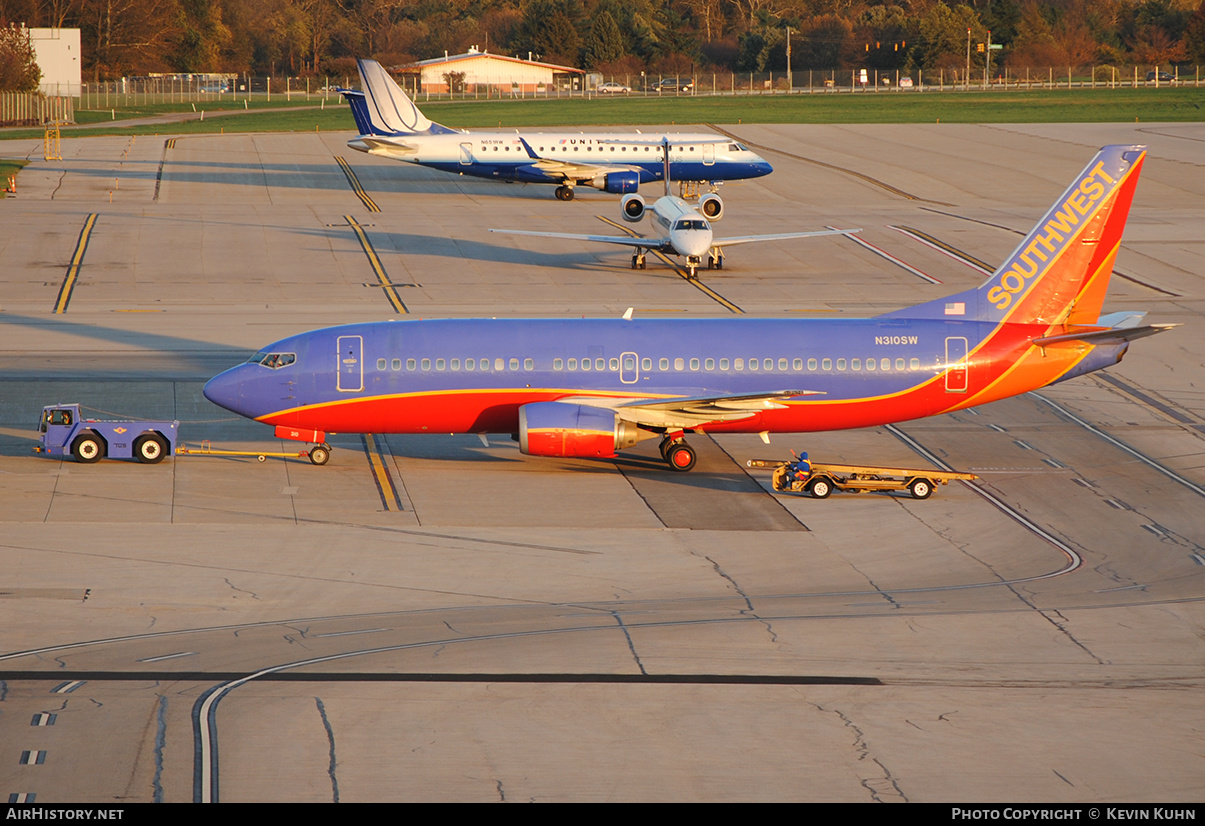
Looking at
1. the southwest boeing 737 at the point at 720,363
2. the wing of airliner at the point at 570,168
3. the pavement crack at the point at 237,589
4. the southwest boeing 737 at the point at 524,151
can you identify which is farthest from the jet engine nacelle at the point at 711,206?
the pavement crack at the point at 237,589

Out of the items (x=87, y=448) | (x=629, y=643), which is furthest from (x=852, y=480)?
(x=87, y=448)

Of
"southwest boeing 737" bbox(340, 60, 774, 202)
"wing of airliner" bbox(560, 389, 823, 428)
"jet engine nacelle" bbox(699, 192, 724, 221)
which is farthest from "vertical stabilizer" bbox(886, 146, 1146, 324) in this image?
"southwest boeing 737" bbox(340, 60, 774, 202)

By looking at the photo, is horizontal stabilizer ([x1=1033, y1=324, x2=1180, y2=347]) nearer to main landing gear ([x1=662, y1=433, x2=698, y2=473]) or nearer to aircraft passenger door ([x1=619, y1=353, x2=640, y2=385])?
main landing gear ([x1=662, y1=433, x2=698, y2=473])

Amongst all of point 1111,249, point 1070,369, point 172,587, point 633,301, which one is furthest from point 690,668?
point 633,301

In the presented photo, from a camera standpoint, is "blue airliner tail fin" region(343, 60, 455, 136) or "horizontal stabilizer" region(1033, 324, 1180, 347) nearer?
"horizontal stabilizer" region(1033, 324, 1180, 347)

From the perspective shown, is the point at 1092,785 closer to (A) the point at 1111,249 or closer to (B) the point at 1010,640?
(B) the point at 1010,640

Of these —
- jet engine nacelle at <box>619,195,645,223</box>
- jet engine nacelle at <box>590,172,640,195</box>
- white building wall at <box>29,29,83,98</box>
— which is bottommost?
jet engine nacelle at <box>619,195,645,223</box>

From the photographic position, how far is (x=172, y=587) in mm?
27141

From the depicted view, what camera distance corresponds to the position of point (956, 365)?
36.7 m

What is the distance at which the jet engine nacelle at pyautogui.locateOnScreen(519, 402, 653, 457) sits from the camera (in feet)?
115

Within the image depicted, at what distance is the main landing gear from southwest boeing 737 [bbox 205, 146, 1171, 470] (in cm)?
6

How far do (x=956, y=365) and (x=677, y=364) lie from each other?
7.90 meters

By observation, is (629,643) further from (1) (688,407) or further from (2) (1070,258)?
(2) (1070,258)

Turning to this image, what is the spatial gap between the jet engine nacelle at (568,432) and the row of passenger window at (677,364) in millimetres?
1440
